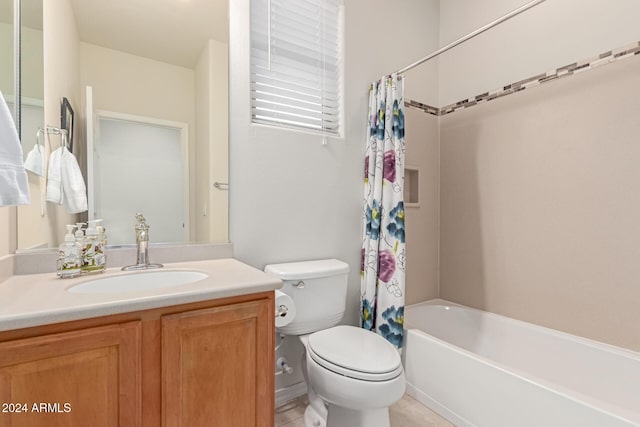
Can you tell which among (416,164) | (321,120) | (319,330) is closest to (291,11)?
(321,120)

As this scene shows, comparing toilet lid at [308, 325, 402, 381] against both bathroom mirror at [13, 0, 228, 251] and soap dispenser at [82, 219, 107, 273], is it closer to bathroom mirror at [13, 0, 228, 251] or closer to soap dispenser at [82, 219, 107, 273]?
bathroom mirror at [13, 0, 228, 251]

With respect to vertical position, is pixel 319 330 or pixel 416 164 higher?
pixel 416 164

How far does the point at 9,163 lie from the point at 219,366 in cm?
79

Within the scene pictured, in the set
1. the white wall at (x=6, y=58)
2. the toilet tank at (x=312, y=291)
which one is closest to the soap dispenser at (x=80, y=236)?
the white wall at (x=6, y=58)

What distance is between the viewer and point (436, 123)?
253 cm

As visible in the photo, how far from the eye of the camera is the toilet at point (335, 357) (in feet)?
3.87

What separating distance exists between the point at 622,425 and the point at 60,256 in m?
2.07

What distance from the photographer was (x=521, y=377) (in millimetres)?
1312

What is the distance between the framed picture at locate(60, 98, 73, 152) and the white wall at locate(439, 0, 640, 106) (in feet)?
8.12

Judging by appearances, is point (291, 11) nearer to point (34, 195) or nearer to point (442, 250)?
point (34, 195)

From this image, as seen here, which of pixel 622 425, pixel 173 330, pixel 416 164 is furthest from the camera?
pixel 416 164

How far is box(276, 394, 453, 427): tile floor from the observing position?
1.58 meters

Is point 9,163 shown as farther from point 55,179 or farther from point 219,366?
point 219,366

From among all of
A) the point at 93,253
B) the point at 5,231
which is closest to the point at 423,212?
the point at 93,253
